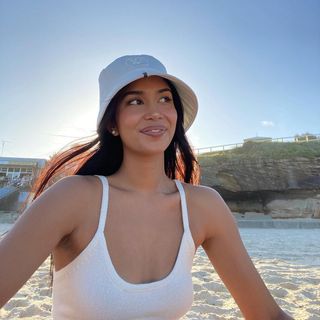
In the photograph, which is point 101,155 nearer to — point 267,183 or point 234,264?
point 234,264

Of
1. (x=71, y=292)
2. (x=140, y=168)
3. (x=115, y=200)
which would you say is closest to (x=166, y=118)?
(x=140, y=168)

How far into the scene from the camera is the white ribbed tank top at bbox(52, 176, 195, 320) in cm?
108

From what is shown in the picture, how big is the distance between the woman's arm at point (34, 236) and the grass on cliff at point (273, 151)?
68.5ft

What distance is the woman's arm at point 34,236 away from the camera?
100cm

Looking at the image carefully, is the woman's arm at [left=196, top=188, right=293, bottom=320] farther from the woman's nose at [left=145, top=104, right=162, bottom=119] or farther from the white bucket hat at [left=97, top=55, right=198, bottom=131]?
the white bucket hat at [left=97, top=55, right=198, bottom=131]

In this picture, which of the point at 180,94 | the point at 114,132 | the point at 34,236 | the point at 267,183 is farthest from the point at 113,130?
the point at 267,183

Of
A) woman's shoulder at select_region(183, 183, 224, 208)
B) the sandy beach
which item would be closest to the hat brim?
woman's shoulder at select_region(183, 183, 224, 208)

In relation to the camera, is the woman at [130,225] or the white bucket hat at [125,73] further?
the white bucket hat at [125,73]

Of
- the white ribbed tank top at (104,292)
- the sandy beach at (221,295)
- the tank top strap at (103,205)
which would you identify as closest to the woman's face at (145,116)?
the tank top strap at (103,205)

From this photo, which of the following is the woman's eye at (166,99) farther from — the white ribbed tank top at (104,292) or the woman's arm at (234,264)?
the white ribbed tank top at (104,292)

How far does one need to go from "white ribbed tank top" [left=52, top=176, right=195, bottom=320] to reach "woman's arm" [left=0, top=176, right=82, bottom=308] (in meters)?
0.11

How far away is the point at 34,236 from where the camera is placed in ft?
3.45

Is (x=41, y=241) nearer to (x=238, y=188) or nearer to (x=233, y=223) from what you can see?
(x=233, y=223)

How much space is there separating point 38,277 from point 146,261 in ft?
11.2
